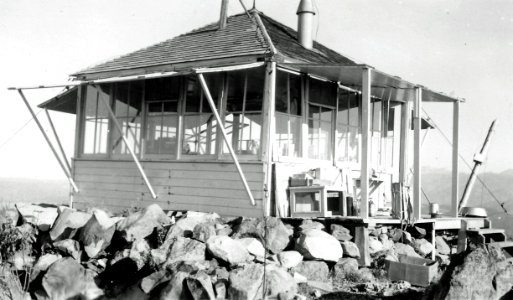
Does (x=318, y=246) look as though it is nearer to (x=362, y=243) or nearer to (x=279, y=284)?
(x=362, y=243)

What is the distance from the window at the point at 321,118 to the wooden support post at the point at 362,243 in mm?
2736

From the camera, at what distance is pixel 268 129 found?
40.4ft

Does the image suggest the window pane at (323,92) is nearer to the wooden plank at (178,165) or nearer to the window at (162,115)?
the wooden plank at (178,165)

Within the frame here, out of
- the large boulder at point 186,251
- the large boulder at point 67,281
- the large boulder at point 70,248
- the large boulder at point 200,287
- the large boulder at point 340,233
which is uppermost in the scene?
the large boulder at point 340,233

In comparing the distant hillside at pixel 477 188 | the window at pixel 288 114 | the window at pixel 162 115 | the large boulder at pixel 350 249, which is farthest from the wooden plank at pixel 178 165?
the distant hillside at pixel 477 188

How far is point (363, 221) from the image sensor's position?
36.8ft

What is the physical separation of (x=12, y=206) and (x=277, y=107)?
6561mm

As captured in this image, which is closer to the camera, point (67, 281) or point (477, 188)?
point (67, 281)

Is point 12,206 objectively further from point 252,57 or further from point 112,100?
point 252,57

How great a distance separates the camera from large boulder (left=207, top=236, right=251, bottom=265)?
9.59 m

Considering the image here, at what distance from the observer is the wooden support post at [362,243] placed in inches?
431

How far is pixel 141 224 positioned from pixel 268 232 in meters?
2.49

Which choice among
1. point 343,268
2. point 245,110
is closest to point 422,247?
point 343,268

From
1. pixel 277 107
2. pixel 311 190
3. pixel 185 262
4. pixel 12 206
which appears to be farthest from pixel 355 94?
pixel 12 206
